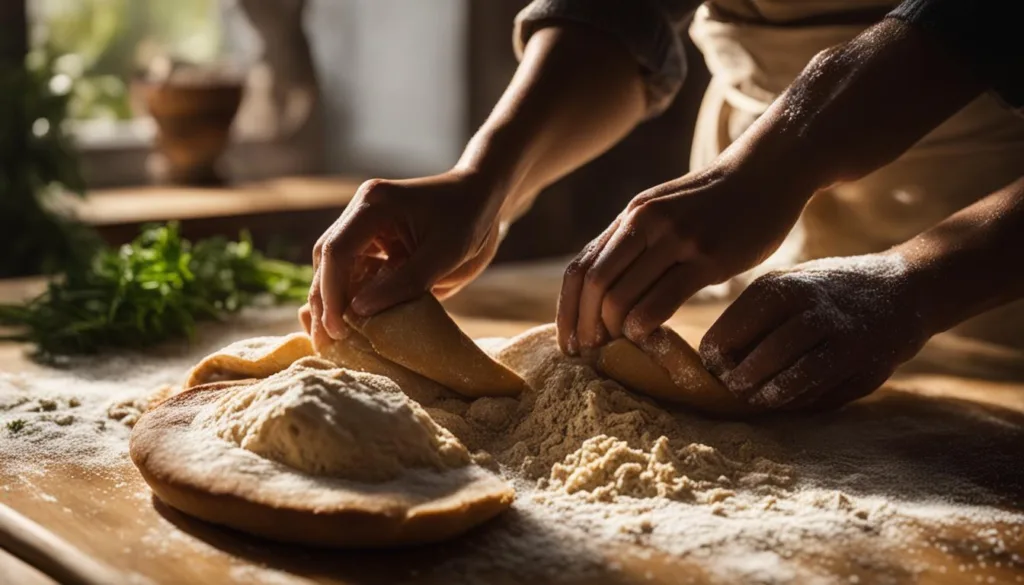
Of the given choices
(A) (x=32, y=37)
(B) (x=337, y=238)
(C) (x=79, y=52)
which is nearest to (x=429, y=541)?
(B) (x=337, y=238)

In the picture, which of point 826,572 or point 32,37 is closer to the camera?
point 826,572

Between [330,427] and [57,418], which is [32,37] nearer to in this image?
[57,418]

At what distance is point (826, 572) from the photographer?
1.13 m

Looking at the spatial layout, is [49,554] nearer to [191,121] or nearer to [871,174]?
[871,174]

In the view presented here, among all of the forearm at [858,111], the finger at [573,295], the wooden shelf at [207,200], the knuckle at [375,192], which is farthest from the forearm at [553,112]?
the wooden shelf at [207,200]

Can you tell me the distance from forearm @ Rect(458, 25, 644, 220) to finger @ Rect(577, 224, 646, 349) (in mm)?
303

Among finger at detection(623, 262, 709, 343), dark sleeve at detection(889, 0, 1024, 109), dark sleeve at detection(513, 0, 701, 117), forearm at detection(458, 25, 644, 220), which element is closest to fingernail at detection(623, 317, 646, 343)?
finger at detection(623, 262, 709, 343)

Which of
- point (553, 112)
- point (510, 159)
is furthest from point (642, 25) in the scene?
point (510, 159)

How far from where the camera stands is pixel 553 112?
189 cm

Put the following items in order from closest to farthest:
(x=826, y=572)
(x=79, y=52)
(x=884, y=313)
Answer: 1. (x=826, y=572)
2. (x=884, y=313)
3. (x=79, y=52)

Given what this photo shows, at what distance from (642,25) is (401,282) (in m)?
0.69

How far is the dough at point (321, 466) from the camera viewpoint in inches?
44.8

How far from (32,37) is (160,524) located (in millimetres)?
2864

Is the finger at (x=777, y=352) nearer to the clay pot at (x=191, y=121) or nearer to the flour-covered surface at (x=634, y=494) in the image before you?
the flour-covered surface at (x=634, y=494)
